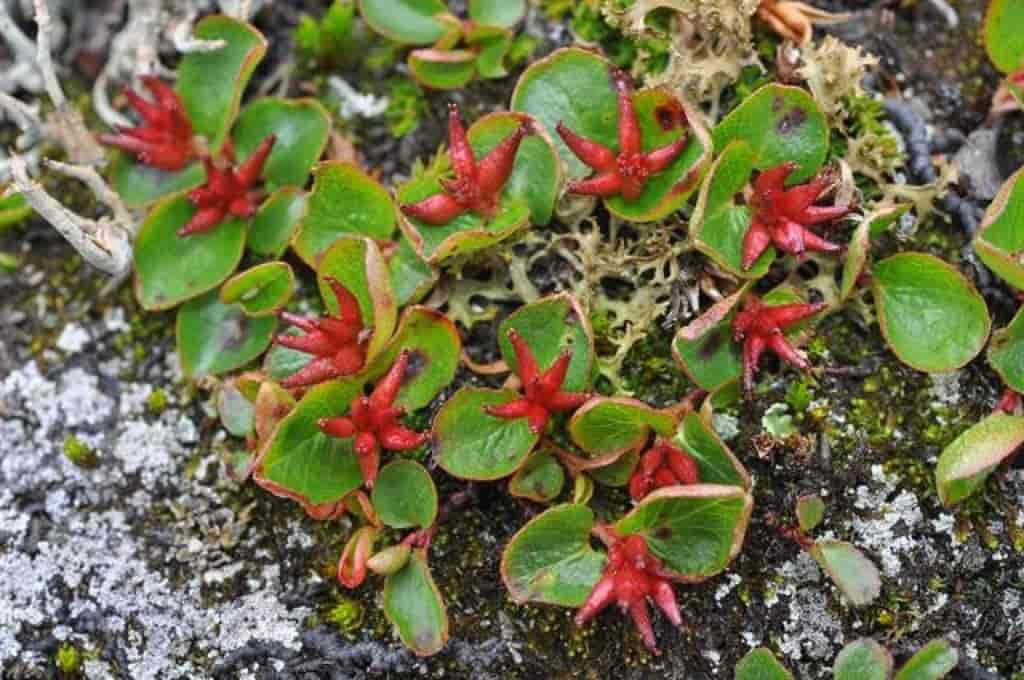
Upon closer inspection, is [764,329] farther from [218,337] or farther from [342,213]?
[218,337]

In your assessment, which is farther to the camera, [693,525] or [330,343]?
[330,343]

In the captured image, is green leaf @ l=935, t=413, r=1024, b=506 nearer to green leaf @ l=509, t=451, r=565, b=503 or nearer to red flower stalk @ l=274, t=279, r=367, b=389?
green leaf @ l=509, t=451, r=565, b=503

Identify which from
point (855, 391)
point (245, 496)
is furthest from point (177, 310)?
point (855, 391)

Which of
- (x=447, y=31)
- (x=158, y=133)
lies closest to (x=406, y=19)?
(x=447, y=31)

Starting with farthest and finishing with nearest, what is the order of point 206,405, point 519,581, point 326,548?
point 206,405 < point 326,548 < point 519,581

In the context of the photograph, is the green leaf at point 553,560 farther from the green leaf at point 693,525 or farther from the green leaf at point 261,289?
the green leaf at point 261,289

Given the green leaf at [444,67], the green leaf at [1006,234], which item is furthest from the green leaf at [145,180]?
the green leaf at [1006,234]

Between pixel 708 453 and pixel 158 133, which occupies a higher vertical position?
pixel 158 133

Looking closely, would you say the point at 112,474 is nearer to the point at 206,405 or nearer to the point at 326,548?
the point at 206,405
